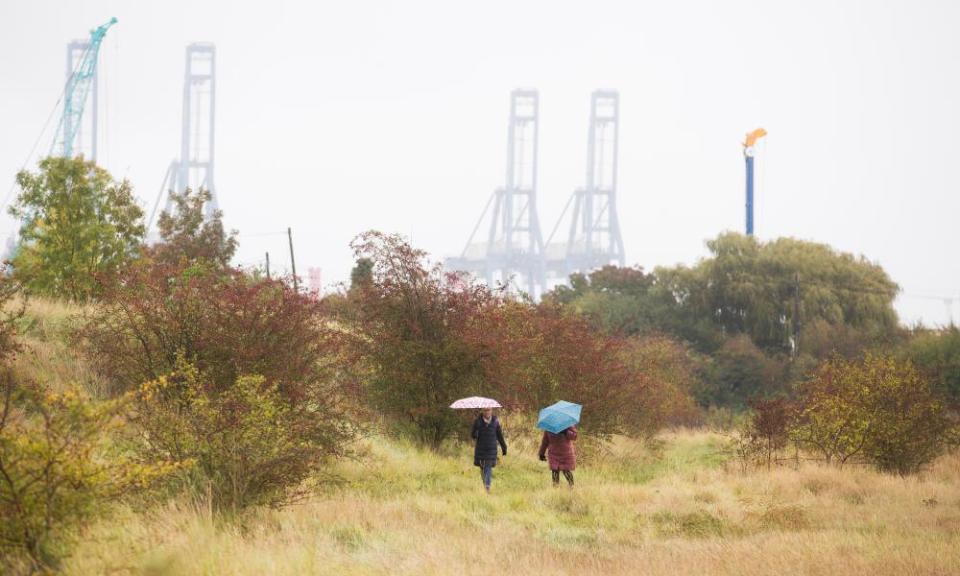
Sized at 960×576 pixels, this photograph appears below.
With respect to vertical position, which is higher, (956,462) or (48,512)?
(48,512)

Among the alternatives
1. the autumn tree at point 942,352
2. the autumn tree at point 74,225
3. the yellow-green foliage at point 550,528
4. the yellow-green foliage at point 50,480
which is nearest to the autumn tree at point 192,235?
the autumn tree at point 74,225

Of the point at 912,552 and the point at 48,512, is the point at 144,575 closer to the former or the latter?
the point at 48,512

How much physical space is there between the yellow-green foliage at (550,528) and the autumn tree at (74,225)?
11570mm

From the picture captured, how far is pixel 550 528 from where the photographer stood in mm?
13227

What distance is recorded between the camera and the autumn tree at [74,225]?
26.9 m

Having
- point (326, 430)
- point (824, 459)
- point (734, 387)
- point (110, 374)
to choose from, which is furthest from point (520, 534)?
point (734, 387)

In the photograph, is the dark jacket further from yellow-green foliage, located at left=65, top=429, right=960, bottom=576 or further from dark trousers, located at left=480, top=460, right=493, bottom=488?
yellow-green foliage, located at left=65, top=429, right=960, bottom=576

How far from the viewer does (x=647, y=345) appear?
4191 cm

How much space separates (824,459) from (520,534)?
10.7 metres

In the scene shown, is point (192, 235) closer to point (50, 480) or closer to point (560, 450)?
point (560, 450)

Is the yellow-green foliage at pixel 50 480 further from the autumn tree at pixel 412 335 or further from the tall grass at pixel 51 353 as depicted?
the autumn tree at pixel 412 335

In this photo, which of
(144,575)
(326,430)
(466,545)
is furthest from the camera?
(326,430)

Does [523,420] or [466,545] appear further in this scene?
[523,420]

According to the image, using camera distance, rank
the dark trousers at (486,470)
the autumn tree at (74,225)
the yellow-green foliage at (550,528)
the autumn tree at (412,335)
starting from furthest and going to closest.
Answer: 1. the autumn tree at (74,225)
2. the autumn tree at (412,335)
3. the dark trousers at (486,470)
4. the yellow-green foliage at (550,528)
